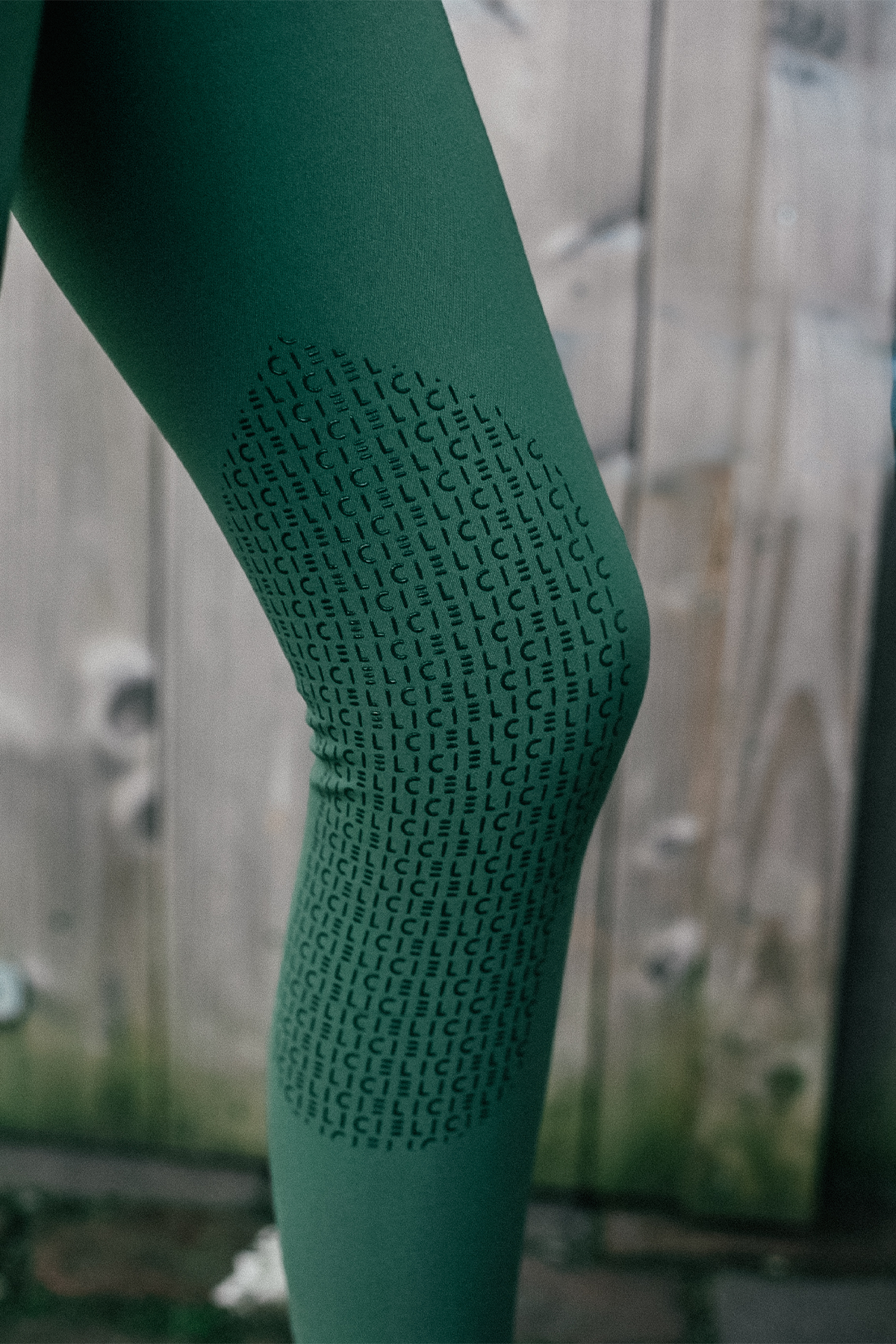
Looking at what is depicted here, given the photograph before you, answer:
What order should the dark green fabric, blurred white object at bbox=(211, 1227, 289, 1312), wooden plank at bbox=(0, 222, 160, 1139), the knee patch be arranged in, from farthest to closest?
1. wooden plank at bbox=(0, 222, 160, 1139)
2. blurred white object at bbox=(211, 1227, 289, 1312)
3. the knee patch
4. the dark green fabric

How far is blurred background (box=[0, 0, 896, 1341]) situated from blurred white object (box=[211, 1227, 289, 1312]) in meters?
0.04

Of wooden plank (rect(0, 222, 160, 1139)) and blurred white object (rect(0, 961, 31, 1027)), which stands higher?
wooden plank (rect(0, 222, 160, 1139))

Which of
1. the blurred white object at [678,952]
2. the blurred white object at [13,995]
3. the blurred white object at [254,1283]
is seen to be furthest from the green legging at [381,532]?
the blurred white object at [13,995]

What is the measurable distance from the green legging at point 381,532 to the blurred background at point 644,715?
53 centimetres

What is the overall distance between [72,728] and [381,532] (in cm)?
78

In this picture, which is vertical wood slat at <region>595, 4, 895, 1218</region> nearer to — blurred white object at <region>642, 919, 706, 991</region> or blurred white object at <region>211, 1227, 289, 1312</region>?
blurred white object at <region>642, 919, 706, 991</region>

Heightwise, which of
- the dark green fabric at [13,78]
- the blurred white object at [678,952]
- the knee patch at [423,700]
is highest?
the dark green fabric at [13,78]

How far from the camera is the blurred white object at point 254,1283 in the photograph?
1.02 metres

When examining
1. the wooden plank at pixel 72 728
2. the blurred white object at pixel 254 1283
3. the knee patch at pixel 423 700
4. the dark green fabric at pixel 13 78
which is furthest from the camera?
the wooden plank at pixel 72 728

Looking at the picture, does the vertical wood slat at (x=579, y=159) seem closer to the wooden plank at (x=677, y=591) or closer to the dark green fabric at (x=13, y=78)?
the wooden plank at (x=677, y=591)

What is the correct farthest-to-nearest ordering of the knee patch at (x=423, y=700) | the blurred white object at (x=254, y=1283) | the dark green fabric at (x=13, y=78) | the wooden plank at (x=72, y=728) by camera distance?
the wooden plank at (x=72, y=728)
the blurred white object at (x=254, y=1283)
the knee patch at (x=423, y=700)
the dark green fabric at (x=13, y=78)

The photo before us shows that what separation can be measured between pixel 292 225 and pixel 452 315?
0.07m

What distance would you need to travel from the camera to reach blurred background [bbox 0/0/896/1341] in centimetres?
104

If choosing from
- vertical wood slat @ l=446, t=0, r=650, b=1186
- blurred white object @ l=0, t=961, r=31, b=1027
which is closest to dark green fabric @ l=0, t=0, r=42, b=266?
vertical wood slat @ l=446, t=0, r=650, b=1186
